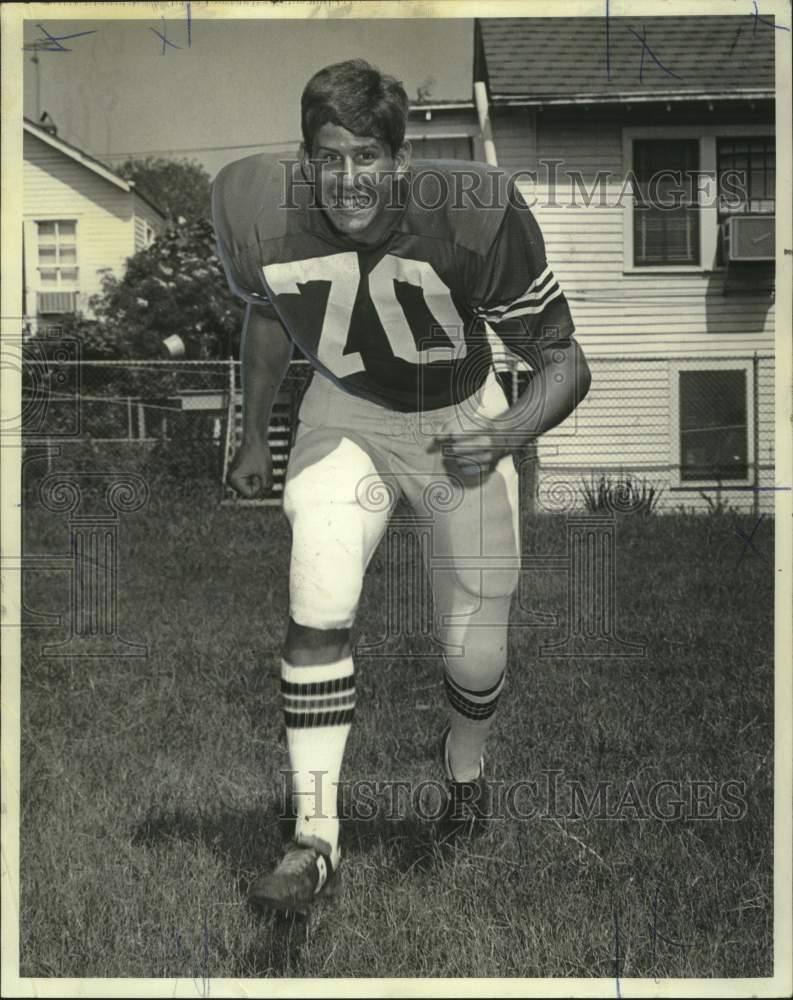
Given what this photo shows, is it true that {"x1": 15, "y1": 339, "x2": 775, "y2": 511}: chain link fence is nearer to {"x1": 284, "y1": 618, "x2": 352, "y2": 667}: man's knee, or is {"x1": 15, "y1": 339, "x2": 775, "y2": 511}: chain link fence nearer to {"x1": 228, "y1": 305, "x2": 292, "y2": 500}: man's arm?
{"x1": 228, "y1": 305, "x2": 292, "y2": 500}: man's arm

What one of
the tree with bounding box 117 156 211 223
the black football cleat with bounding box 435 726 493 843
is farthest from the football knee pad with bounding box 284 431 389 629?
the tree with bounding box 117 156 211 223

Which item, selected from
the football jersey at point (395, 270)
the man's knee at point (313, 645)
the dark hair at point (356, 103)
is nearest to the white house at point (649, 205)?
the football jersey at point (395, 270)

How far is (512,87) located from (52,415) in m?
2.04

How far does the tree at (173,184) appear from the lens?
3.45m

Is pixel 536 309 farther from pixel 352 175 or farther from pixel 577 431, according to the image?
pixel 577 431

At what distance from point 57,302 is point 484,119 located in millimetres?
1533

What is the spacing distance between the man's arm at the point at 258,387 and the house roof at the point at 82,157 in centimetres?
88

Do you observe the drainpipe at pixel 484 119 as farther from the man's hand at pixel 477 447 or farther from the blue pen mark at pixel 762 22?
the man's hand at pixel 477 447

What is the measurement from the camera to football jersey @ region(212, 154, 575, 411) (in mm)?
2852

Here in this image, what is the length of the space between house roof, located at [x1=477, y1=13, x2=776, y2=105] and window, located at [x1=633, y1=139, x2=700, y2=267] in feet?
0.64

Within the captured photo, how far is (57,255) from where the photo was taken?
12.6 feet

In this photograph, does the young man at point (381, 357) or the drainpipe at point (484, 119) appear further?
the drainpipe at point (484, 119)

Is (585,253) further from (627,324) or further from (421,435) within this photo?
(421,435)

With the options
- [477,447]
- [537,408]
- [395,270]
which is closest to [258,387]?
[395,270]
